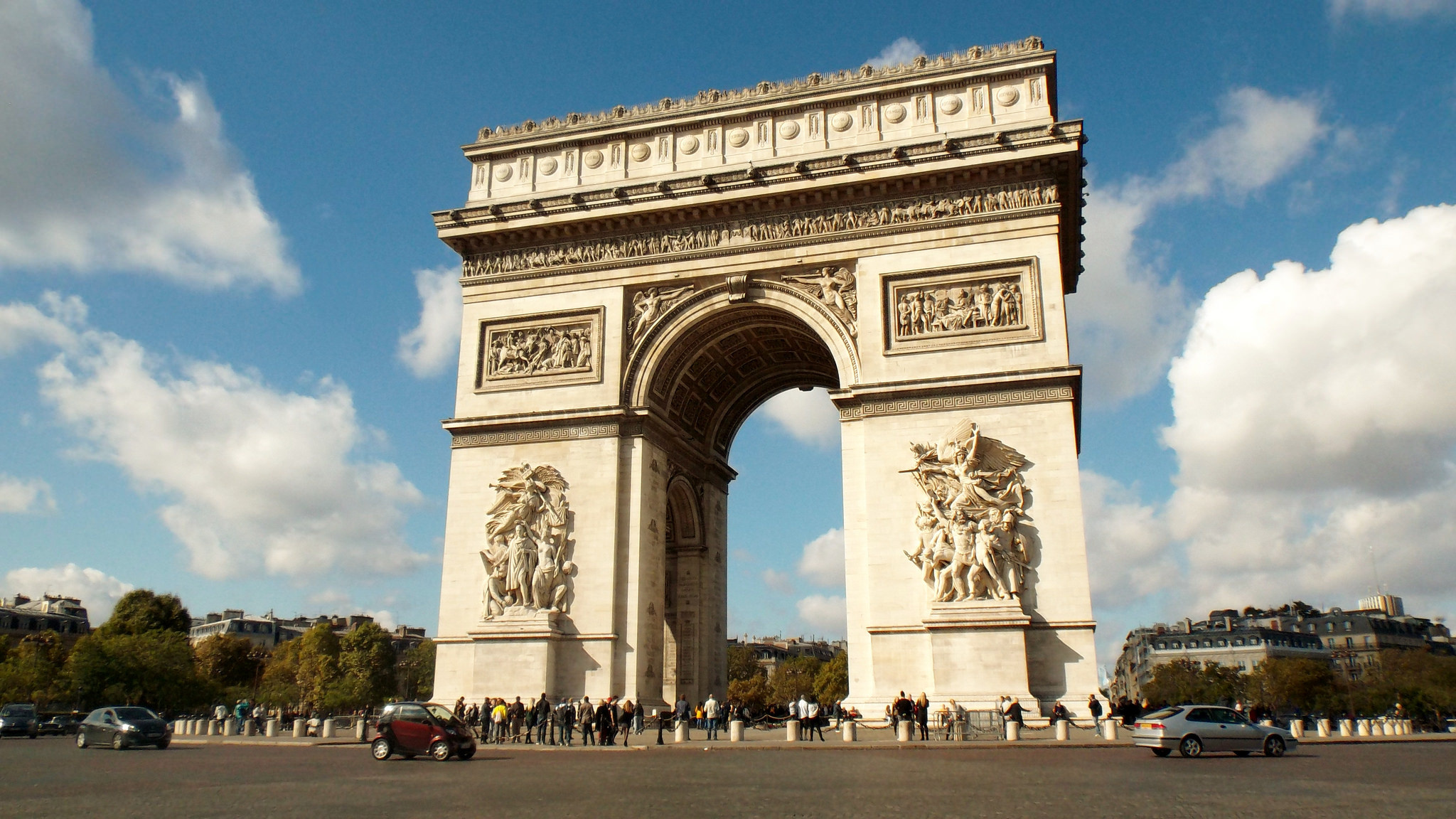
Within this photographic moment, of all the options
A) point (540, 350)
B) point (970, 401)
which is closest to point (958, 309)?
point (970, 401)

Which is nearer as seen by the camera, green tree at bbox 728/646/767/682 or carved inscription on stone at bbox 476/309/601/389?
carved inscription on stone at bbox 476/309/601/389

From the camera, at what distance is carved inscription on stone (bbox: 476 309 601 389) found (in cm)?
2708

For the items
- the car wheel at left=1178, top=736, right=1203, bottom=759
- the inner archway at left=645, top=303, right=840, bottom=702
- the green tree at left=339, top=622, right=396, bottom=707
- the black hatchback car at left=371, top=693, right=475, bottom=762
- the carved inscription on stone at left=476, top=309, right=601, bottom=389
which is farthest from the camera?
the green tree at left=339, top=622, right=396, bottom=707

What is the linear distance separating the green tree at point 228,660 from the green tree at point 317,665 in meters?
4.46

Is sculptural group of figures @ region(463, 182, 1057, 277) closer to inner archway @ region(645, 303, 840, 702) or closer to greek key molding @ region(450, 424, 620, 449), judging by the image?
inner archway @ region(645, 303, 840, 702)

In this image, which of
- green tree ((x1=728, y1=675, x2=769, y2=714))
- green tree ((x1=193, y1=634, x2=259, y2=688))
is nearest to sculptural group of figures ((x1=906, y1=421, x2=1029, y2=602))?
green tree ((x1=728, y1=675, x2=769, y2=714))

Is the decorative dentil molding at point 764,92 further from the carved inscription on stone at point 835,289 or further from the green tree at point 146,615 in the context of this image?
the green tree at point 146,615

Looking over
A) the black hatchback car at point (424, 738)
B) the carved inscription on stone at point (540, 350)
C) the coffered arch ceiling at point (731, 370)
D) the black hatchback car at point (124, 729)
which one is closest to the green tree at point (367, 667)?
the coffered arch ceiling at point (731, 370)

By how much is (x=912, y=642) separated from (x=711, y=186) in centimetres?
1196

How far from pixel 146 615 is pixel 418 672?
99.9 feet

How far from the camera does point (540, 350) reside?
27500mm

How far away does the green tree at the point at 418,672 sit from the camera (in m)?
85.8

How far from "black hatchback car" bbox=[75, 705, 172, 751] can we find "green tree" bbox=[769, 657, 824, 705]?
63.2m

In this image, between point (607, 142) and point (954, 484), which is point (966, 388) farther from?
point (607, 142)
